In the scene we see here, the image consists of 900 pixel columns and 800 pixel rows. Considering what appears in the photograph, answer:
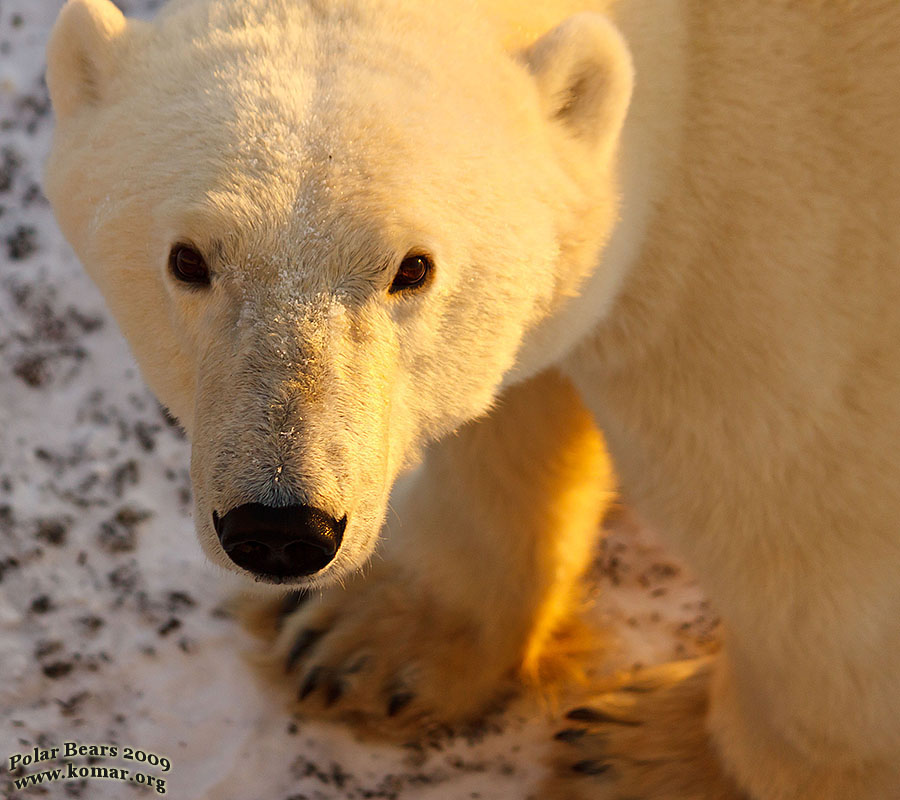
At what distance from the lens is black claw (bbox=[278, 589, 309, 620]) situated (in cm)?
295

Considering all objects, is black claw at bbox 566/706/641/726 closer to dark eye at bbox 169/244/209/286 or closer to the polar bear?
the polar bear

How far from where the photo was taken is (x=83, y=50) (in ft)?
5.55

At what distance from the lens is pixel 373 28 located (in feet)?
5.18

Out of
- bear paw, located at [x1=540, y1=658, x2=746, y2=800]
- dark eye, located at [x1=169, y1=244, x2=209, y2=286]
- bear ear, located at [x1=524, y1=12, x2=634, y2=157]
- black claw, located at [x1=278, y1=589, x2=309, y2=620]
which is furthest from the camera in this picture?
black claw, located at [x1=278, y1=589, x2=309, y2=620]

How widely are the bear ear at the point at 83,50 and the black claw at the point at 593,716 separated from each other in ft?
5.76

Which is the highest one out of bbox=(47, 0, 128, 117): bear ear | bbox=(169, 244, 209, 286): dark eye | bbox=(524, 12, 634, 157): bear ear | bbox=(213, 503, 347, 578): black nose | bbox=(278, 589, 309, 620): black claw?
bbox=(47, 0, 128, 117): bear ear

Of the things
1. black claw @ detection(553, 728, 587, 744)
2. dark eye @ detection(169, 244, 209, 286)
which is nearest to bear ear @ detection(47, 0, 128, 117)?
dark eye @ detection(169, 244, 209, 286)

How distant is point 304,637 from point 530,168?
5.21 ft

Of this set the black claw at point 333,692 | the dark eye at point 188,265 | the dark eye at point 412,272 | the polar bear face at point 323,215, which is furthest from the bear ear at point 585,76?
the black claw at point 333,692

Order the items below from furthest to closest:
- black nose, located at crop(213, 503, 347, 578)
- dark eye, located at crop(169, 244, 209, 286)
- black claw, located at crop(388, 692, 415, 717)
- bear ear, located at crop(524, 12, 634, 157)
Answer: black claw, located at crop(388, 692, 415, 717) < bear ear, located at crop(524, 12, 634, 157) < dark eye, located at crop(169, 244, 209, 286) < black nose, located at crop(213, 503, 347, 578)

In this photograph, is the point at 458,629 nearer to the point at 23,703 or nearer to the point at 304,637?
the point at 304,637

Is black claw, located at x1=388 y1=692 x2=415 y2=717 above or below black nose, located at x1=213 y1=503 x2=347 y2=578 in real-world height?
above

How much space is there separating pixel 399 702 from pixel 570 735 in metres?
0.41

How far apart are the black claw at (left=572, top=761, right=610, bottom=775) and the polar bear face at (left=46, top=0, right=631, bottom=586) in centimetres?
114
